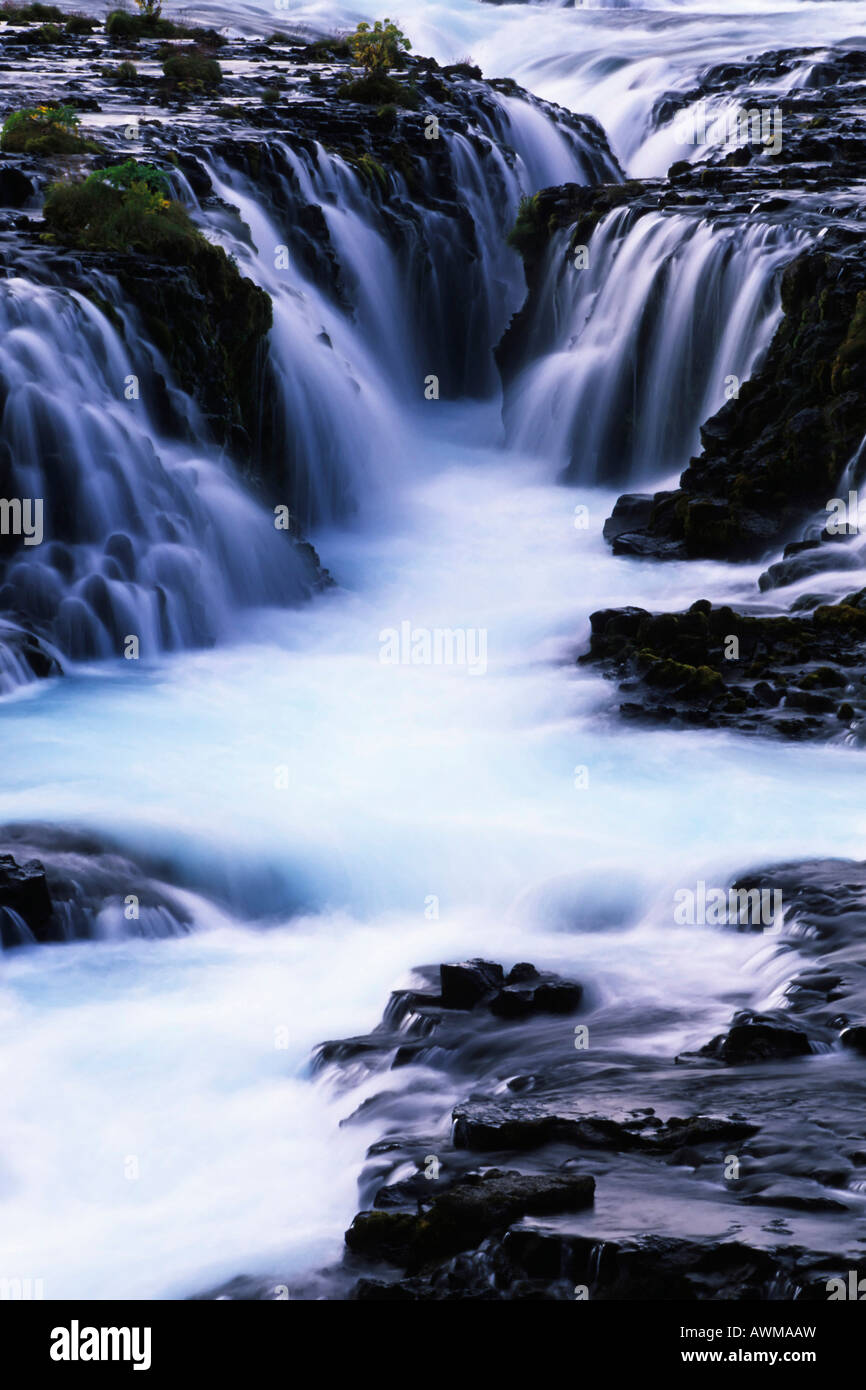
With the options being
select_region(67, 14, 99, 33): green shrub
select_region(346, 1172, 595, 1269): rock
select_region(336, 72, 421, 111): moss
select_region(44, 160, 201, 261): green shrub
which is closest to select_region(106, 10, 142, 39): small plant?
select_region(67, 14, 99, 33): green shrub

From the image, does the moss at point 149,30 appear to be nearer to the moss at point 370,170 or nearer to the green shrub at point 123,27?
the green shrub at point 123,27

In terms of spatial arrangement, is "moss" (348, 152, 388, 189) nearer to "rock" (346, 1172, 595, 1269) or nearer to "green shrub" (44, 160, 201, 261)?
"green shrub" (44, 160, 201, 261)

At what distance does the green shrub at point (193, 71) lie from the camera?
1209 inches

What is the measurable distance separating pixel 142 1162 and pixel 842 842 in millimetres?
5723

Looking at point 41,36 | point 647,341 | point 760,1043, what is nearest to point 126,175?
point 647,341

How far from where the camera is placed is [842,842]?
1185cm

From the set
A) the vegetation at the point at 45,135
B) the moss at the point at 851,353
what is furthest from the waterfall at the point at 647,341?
the vegetation at the point at 45,135

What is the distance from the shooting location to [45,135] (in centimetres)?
2250

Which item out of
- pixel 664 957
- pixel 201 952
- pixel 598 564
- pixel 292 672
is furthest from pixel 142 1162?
pixel 598 564

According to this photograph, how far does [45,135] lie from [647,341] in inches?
337

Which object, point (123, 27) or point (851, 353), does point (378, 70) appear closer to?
point (123, 27)
